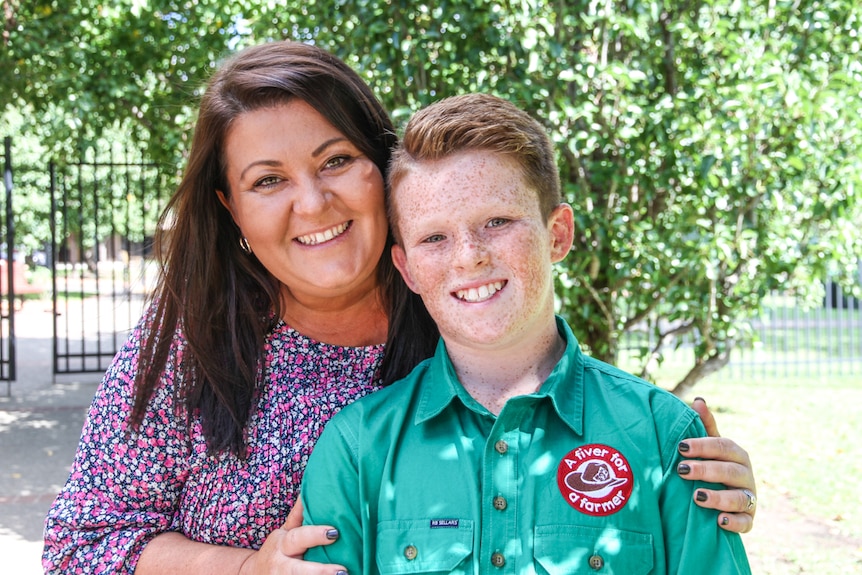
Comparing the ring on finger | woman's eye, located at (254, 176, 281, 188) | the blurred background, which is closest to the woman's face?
woman's eye, located at (254, 176, 281, 188)

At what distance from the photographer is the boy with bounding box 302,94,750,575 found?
1.74 m

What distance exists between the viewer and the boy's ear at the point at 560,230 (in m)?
2.01

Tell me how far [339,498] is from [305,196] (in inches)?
27.8

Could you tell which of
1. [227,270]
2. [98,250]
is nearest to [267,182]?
[227,270]

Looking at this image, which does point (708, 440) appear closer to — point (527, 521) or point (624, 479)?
point (624, 479)

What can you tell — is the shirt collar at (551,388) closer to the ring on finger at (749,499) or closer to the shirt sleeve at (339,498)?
the shirt sleeve at (339,498)

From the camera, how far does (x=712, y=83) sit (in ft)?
16.2

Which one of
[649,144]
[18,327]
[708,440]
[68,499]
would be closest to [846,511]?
[649,144]

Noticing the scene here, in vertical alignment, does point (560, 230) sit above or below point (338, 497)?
above

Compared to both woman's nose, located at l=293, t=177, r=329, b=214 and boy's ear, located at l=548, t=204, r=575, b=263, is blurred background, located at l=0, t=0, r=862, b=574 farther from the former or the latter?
boy's ear, located at l=548, t=204, r=575, b=263

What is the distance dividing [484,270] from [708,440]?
1.84ft

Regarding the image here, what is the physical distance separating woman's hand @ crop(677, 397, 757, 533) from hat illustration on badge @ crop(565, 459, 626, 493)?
0.13m

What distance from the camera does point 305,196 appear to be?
2086 millimetres

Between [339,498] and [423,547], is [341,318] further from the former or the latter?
[423,547]
